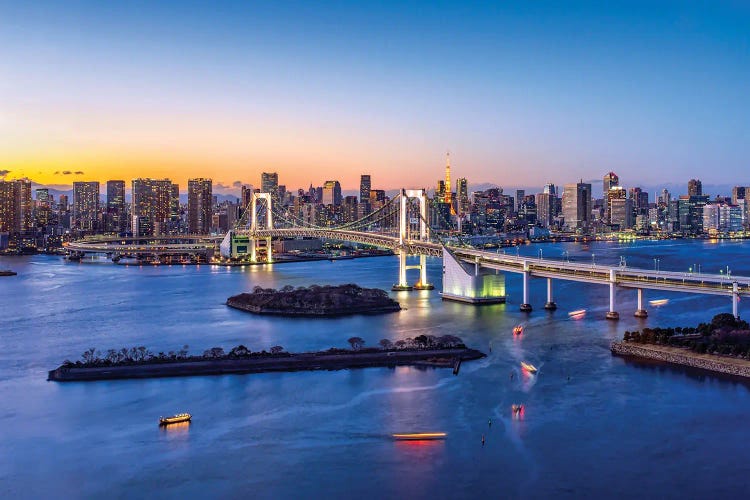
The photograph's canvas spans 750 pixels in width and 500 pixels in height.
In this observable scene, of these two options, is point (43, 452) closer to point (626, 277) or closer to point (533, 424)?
point (533, 424)

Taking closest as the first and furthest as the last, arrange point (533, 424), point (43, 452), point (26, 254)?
point (43, 452)
point (533, 424)
point (26, 254)

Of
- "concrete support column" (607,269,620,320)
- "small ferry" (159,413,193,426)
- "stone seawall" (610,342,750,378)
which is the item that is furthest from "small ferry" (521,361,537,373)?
"small ferry" (159,413,193,426)

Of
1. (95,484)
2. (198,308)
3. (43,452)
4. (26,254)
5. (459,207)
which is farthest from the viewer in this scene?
(459,207)

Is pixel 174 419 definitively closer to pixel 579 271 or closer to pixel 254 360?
pixel 254 360

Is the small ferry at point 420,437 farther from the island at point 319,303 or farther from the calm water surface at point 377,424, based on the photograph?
the island at point 319,303

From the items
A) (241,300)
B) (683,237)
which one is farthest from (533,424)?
(683,237)

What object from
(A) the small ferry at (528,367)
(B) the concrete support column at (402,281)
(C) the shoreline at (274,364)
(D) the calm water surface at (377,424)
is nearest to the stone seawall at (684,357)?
(D) the calm water surface at (377,424)

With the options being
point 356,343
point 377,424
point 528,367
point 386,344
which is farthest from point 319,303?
point 377,424
